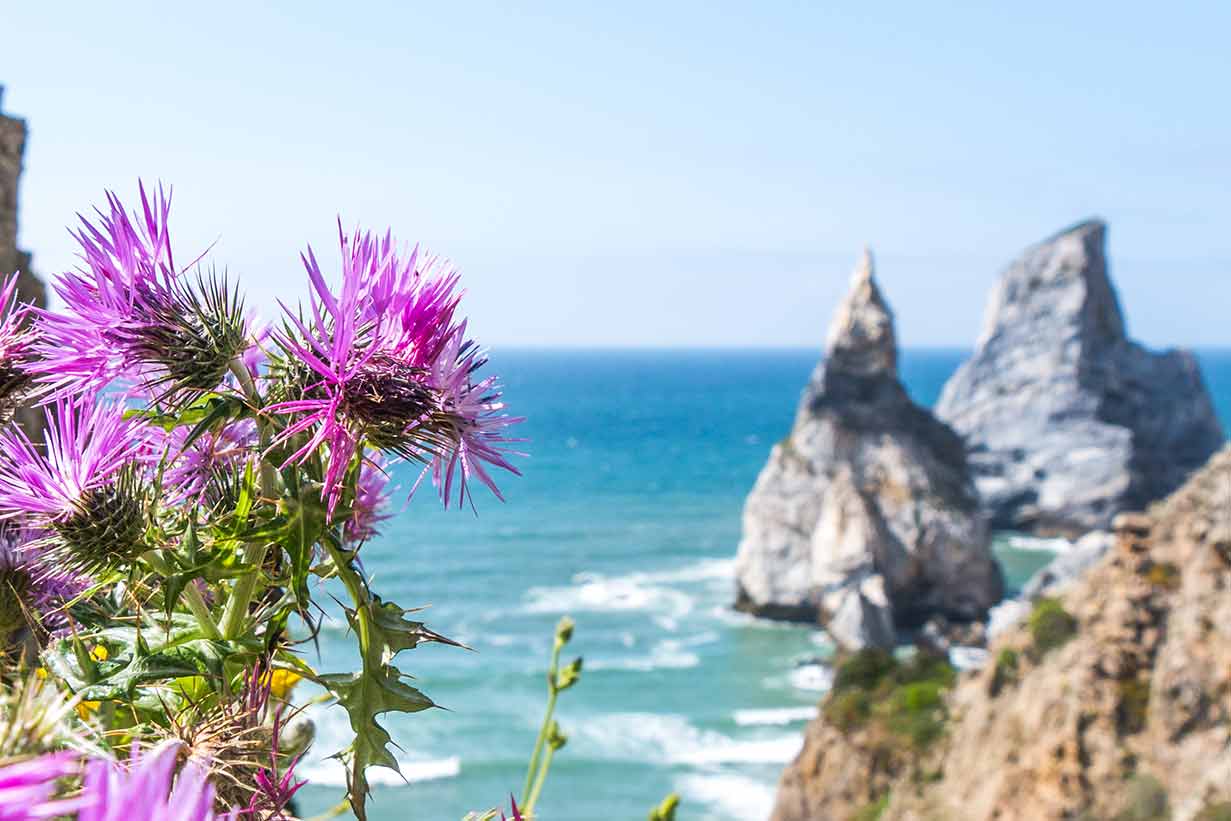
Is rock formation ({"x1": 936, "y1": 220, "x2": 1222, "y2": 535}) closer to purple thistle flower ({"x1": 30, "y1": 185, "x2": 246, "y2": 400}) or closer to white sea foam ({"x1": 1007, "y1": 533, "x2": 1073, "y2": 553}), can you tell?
white sea foam ({"x1": 1007, "y1": 533, "x2": 1073, "y2": 553})

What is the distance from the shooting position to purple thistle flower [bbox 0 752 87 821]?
0.62m

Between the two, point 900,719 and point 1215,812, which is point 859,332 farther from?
point 1215,812

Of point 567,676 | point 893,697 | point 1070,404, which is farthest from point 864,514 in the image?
point 567,676

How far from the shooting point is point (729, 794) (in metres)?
35.5

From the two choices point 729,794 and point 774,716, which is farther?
point 774,716

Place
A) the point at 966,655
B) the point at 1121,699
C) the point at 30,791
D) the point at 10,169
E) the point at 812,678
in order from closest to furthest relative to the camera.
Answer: the point at 30,791
the point at 10,169
the point at 1121,699
the point at 812,678
the point at 966,655

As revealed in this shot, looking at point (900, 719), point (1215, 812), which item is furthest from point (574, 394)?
point (1215, 812)

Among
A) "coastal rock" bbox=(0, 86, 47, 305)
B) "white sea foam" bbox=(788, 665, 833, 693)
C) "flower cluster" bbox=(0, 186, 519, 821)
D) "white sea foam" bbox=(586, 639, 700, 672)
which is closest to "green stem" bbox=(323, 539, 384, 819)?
"flower cluster" bbox=(0, 186, 519, 821)

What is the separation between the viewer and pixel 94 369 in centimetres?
128

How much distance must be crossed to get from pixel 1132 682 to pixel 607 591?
45.5 meters

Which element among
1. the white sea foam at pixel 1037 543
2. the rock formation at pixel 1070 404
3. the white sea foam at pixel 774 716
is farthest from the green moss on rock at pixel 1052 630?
the rock formation at pixel 1070 404

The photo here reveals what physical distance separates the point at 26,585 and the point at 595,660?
158 ft

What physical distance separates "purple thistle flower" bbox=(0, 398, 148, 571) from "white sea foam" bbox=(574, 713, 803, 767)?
38812 mm

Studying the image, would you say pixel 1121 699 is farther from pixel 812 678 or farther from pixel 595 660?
pixel 595 660
